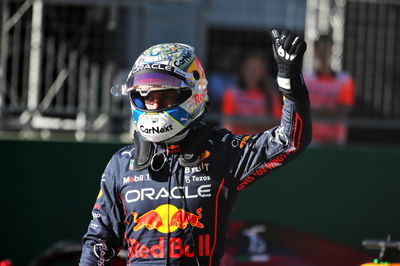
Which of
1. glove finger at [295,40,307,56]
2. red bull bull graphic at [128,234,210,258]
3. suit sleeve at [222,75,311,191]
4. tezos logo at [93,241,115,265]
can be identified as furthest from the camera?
tezos logo at [93,241,115,265]

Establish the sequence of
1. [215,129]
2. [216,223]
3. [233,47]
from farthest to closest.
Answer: [233,47]
[215,129]
[216,223]

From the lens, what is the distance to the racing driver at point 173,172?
3865mm

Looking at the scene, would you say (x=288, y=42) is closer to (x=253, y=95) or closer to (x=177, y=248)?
(x=177, y=248)

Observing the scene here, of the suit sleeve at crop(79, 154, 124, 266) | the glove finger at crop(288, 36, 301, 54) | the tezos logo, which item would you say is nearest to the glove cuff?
the glove finger at crop(288, 36, 301, 54)

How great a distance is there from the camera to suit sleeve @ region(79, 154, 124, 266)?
3.97 metres

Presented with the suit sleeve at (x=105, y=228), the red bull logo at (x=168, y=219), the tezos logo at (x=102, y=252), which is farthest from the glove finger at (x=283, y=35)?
the tezos logo at (x=102, y=252)

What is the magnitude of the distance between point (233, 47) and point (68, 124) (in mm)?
3438

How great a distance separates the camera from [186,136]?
161 inches

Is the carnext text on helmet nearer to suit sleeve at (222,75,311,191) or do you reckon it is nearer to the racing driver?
the racing driver

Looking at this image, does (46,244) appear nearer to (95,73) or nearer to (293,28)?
(95,73)

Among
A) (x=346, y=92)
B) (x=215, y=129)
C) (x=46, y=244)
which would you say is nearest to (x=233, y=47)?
(x=346, y=92)

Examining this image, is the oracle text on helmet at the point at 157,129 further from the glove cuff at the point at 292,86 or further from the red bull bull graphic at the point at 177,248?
the glove cuff at the point at 292,86

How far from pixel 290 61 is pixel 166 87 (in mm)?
724

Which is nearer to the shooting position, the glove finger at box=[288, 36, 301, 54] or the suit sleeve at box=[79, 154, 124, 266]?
the glove finger at box=[288, 36, 301, 54]
